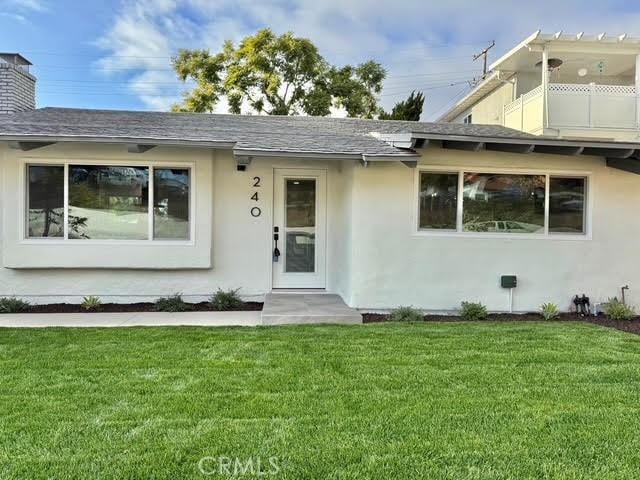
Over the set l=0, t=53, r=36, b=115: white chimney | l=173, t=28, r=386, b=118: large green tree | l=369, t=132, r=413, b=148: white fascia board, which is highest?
l=173, t=28, r=386, b=118: large green tree

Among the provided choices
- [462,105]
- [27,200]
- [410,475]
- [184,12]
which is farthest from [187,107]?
[410,475]

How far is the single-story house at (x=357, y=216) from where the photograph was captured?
7887 mm

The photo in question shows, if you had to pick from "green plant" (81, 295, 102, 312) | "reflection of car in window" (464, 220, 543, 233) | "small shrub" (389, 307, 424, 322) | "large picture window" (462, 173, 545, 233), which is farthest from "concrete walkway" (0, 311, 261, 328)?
"large picture window" (462, 173, 545, 233)

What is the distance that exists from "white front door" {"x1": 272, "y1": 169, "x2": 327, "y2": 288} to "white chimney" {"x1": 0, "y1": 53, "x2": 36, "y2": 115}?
6.32 m

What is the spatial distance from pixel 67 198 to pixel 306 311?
454 centimetres

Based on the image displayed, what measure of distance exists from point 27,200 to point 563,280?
9195 mm

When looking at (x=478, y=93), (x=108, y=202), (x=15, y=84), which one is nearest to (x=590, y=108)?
(x=478, y=93)

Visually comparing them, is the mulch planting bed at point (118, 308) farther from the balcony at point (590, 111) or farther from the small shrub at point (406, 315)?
the balcony at point (590, 111)

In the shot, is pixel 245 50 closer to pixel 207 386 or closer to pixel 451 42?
pixel 451 42

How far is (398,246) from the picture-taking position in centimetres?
796

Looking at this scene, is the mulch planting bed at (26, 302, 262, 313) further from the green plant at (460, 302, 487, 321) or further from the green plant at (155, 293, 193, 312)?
the green plant at (460, 302, 487, 321)

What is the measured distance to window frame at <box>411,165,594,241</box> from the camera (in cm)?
801

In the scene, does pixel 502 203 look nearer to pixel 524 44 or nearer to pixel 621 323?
pixel 621 323

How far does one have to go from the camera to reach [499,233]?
8188mm
